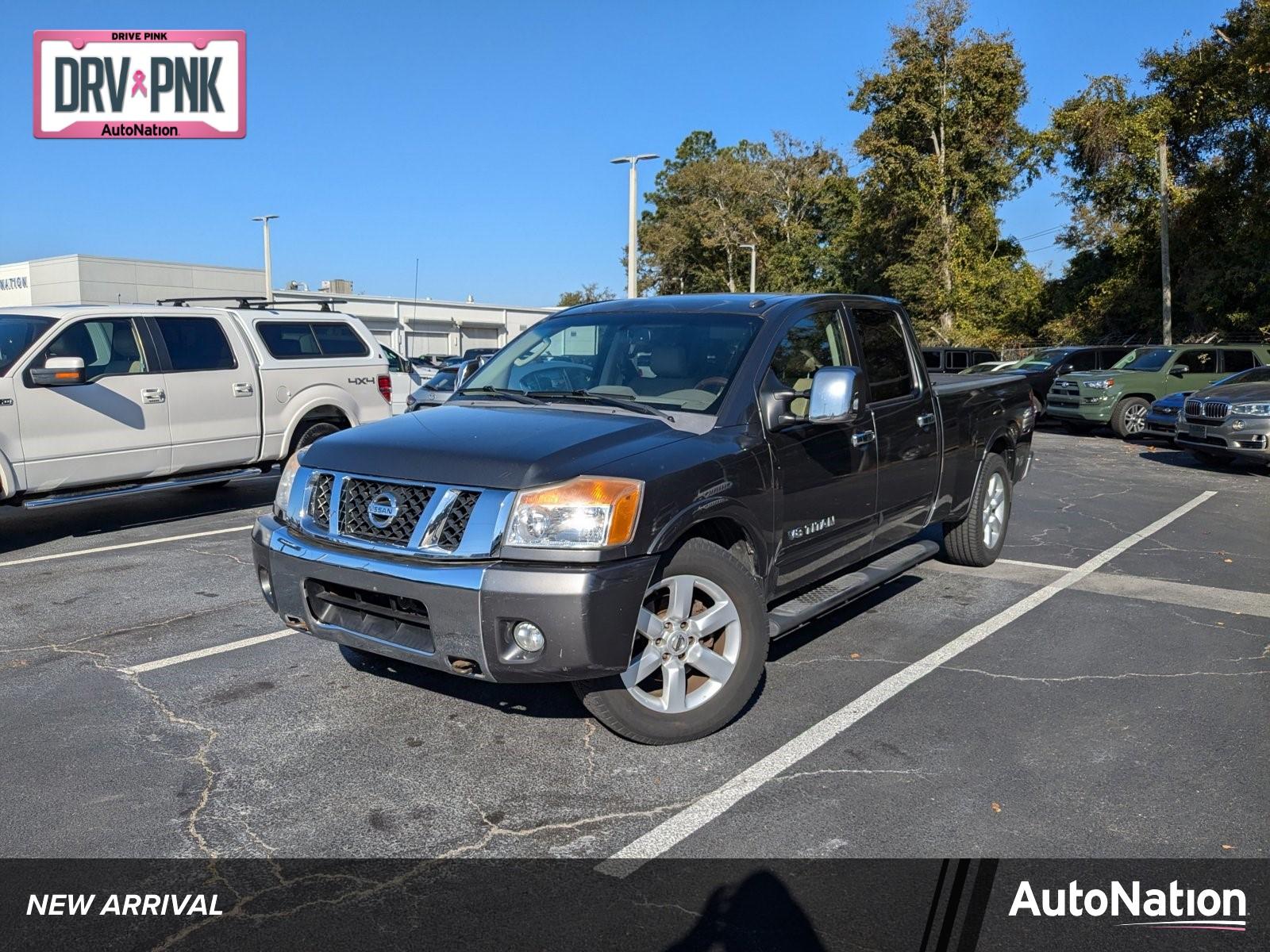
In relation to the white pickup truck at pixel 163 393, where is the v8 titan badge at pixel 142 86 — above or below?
above

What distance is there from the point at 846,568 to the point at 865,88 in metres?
40.3

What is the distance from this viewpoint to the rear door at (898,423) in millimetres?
5738

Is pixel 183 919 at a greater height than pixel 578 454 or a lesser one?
lesser

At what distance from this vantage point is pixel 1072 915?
3.08m

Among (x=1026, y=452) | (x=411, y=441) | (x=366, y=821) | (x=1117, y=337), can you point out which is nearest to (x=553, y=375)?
(x=411, y=441)

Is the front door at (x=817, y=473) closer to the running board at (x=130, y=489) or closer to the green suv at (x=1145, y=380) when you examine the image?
the running board at (x=130, y=489)

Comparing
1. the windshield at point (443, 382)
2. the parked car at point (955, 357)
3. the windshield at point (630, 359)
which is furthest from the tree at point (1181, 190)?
the windshield at point (630, 359)

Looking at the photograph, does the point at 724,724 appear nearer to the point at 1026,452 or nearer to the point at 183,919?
the point at 183,919

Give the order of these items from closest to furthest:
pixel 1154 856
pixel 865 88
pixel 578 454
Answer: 1. pixel 1154 856
2. pixel 578 454
3. pixel 865 88

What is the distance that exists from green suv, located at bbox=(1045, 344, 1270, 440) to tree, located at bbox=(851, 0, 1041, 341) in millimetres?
22429

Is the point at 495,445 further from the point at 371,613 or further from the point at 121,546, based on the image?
the point at 121,546

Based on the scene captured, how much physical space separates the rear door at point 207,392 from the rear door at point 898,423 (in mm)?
6069

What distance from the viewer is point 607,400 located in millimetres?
4805

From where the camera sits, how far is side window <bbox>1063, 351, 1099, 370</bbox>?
21266 millimetres
